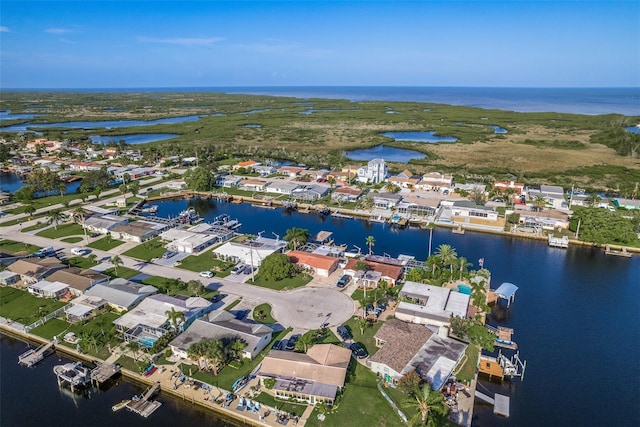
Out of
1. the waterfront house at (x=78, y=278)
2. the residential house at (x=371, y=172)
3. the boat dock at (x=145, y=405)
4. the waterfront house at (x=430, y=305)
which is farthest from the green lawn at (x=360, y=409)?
the residential house at (x=371, y=172)

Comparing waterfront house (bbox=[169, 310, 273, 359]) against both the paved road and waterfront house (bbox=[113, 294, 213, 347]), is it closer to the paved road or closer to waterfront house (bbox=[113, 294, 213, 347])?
waterfront house (bbox=[113, 294, 213, 347])

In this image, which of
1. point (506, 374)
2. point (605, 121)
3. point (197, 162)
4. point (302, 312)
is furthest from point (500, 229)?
point (605, 121)

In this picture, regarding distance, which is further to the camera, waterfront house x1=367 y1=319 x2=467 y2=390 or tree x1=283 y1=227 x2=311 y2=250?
tree x1=283 y1=227 x2=311 y2=250

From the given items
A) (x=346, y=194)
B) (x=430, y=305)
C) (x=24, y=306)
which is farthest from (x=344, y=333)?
(x=346, y=194)

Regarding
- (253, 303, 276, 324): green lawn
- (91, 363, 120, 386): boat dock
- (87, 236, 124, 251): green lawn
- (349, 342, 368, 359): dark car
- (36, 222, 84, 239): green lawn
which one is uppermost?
(36, 222, 84, 239): green lawn

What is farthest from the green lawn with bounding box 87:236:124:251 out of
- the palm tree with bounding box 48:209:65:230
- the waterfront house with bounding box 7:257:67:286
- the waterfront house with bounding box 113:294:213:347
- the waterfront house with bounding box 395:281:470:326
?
the waterfront house with bounding box 395:281:470:326

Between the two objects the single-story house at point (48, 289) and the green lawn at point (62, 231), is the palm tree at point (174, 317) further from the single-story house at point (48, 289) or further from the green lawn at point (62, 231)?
the green lawn at point (62, 231)

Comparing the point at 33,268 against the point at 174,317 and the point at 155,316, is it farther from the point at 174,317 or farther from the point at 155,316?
the point at 174,317
